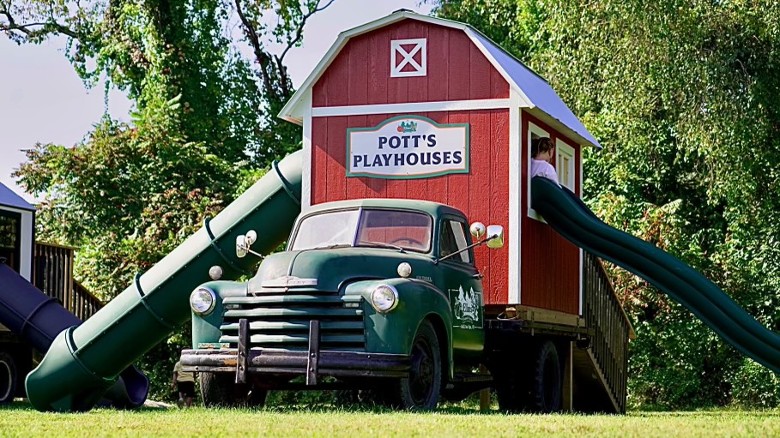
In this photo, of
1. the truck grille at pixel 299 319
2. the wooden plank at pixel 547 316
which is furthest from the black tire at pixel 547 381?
the truck grille at pixel 299 319

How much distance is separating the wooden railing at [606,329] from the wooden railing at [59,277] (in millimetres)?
8997

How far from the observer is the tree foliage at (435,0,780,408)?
24.0 metres

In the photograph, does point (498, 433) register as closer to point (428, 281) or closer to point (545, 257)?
point (428, 281)

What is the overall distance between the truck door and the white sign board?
1641 mm

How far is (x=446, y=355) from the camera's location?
43.7ft

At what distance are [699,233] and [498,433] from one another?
18.1 metres

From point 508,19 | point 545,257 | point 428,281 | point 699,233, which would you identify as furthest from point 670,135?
point 428,281

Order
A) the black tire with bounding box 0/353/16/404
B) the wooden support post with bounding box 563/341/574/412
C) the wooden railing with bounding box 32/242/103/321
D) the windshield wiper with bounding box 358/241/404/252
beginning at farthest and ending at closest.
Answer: the wooden railing with bounding box 32/242/103/321, the black tire with bounding box 0/353/16/404, the wooden support post with bounding box 563/341/574/412, the windshield wiper with bounding box 358/241/404/252

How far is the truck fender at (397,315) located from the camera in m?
12.3

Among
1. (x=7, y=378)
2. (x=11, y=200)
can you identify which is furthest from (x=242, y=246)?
(x=11, y=200)

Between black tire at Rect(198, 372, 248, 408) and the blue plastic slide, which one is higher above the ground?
the blue plastic slide

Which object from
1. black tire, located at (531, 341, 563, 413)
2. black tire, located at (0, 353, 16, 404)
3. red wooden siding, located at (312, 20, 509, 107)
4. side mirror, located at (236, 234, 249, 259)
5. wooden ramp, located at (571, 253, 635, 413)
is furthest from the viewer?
black tire, located at (0, 353, 16, 404)

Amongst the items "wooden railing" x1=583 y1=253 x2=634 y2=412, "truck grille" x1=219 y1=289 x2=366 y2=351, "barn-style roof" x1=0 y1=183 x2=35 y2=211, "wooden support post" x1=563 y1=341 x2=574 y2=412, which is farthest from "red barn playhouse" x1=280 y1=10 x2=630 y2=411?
"barn-style roof" x1=0 y1=183 x2=35 y2=211

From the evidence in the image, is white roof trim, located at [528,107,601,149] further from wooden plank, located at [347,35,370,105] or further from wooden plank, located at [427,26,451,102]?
wooden plank, located at [347,35,370,105]
